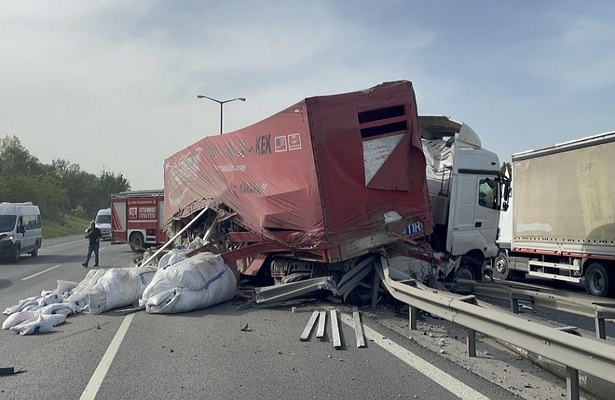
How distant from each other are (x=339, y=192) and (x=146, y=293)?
3545mm

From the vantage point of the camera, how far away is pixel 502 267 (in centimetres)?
1758

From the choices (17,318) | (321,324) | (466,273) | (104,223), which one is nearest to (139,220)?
(104,223)

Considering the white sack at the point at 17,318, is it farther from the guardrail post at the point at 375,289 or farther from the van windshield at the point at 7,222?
the van windshield at the point at 7,222

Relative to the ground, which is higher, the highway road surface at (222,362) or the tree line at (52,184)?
the tree line at (52,184)

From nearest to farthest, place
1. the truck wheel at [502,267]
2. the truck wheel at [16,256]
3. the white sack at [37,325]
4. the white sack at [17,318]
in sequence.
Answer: the white sack at [37,325] → the white sack at [17,318] → the truck wheel at [502,267] → the truck wheel at [16,256]

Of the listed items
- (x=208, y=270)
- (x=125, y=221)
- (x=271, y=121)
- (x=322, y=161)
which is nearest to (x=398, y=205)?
(x=322, y=161)

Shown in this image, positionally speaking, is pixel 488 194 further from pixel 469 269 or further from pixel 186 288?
pixel 186 288

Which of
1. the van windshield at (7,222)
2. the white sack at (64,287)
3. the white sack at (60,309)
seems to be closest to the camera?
the white sack at (60,309)

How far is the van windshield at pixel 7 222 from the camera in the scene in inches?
903

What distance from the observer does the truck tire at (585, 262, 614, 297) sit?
504 inches

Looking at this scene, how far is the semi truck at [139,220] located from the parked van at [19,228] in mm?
3595

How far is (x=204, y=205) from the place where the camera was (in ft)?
43.2

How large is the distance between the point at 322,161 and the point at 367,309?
8.19ft

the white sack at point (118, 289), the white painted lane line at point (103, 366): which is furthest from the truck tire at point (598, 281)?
the white painted lane line at point (103, 366)
